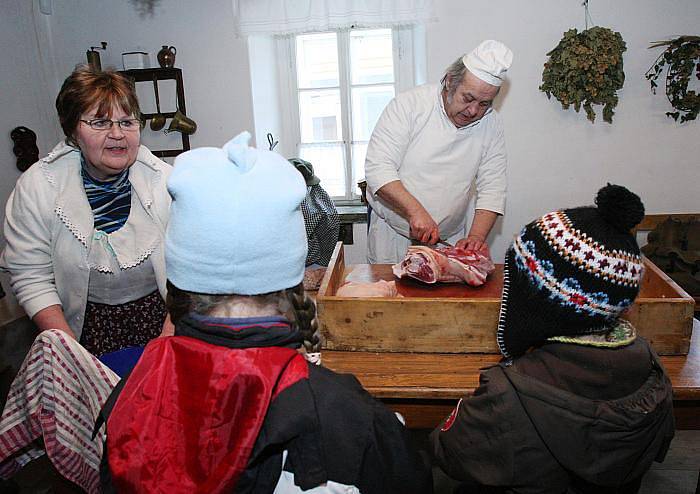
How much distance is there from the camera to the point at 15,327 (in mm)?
3711

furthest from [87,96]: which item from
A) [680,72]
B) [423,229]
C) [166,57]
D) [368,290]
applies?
[680,72]

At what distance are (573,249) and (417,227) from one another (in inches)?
52.0

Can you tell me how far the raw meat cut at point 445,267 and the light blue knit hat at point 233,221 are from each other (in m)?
1.11

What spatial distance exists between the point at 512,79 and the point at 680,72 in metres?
1.00

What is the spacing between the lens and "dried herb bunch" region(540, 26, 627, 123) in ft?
10.7

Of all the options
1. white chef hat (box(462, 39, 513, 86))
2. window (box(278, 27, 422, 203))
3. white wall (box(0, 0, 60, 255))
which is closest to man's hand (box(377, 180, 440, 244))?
white chef hat (box(462, 39, 513, 86))

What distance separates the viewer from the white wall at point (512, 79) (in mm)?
3527

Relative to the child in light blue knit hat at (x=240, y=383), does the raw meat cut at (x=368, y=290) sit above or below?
below

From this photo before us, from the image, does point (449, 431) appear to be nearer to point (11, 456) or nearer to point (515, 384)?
point (515, 384)

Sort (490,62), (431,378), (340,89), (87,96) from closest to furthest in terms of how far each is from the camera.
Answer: (431,378)
(87,96)
(490,62)
(340,89)

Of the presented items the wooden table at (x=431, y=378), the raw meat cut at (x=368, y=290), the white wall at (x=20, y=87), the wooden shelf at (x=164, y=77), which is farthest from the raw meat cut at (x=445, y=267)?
the white wall at (x=20, y=87)

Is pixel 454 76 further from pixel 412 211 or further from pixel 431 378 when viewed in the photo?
pixel 431 378

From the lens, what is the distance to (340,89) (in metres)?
4.18

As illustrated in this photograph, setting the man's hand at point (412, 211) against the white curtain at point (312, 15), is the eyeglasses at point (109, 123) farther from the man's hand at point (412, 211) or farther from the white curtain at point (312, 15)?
the white curtain at point (312, 15)
